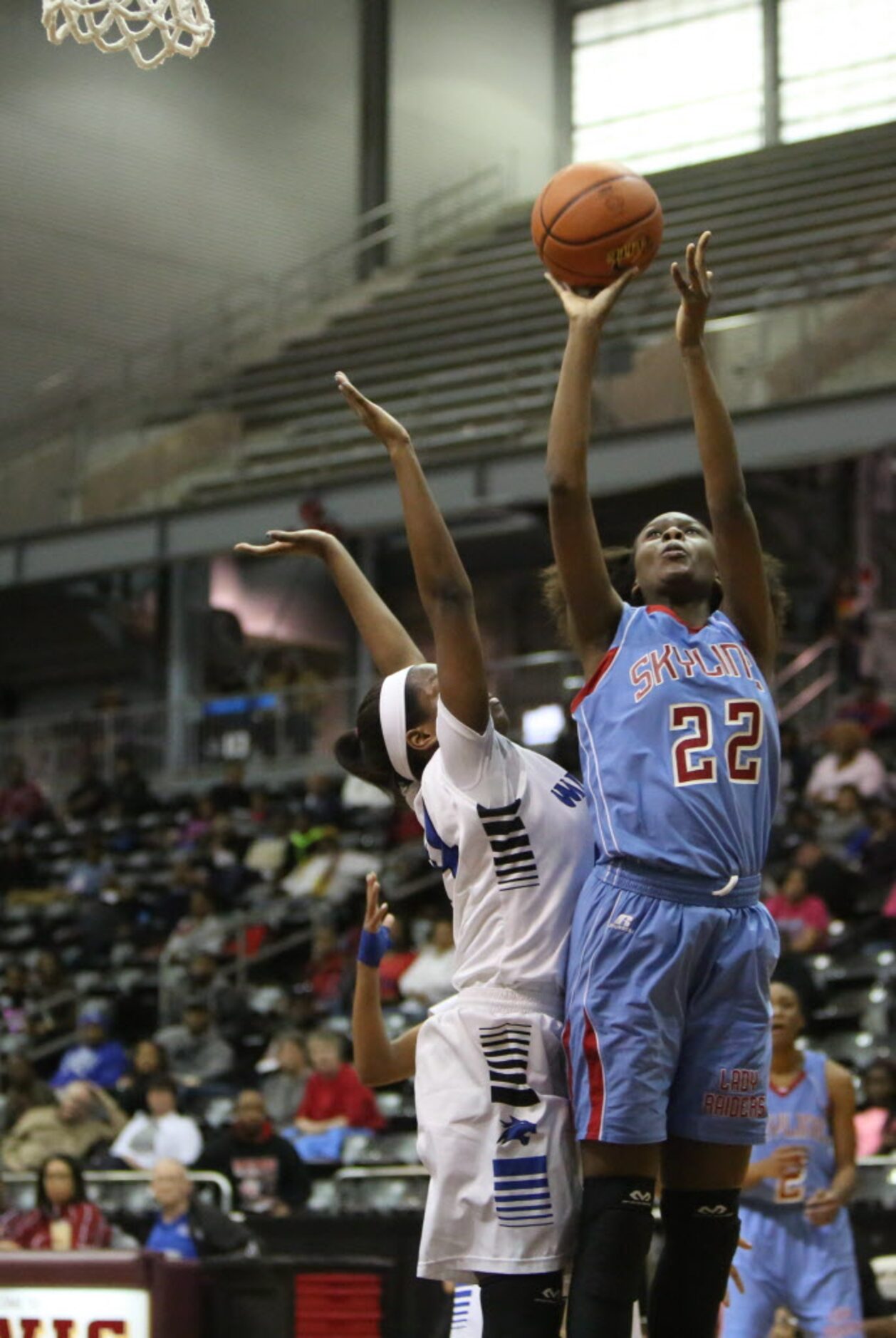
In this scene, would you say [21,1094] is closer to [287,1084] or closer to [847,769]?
[287,1084]

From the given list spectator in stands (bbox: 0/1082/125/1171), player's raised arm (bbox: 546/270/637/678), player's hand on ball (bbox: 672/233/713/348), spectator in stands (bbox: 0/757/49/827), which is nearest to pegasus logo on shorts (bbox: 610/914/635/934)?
player's raised arm (bbox: 546/270/637/678)

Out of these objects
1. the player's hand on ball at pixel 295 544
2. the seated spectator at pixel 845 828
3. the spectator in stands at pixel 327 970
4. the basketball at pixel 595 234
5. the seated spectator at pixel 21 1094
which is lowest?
the seated spectator at pixel 21 1094

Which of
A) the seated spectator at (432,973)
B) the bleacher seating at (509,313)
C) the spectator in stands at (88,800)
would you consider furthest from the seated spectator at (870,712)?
the spectator in stands at (88,800)

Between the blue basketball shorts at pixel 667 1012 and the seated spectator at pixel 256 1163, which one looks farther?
the seated spectator at pixel 256 1163

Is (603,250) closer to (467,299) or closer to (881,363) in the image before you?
(881,363)

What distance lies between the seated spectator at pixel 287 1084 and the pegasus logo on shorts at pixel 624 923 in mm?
7974

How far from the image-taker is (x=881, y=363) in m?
14.4

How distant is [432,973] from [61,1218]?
3859 mm

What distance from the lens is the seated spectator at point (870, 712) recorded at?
15.4 meters

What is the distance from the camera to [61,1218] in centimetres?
893

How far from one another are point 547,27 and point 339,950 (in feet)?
56.3

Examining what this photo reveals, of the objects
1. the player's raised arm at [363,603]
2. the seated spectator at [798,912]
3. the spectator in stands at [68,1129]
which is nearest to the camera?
the player's raised arm at [363,603]

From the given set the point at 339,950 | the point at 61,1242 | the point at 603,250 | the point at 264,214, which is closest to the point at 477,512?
the point at 339,950

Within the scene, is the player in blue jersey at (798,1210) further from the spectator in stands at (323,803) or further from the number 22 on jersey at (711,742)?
the spectator in stands at (323,803)
